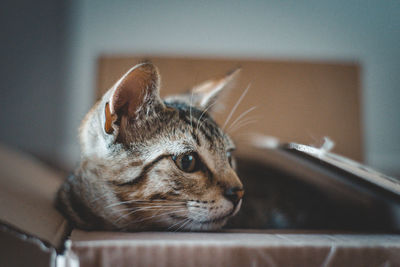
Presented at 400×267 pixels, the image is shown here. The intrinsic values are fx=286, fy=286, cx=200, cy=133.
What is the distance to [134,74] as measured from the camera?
51 cm

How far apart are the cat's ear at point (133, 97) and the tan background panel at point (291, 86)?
1.48 ft

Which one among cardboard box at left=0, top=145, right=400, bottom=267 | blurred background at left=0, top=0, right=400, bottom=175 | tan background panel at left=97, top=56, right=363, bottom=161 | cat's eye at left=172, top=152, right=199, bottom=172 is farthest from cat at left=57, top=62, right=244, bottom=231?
blurred background at left=0, top=0, right=400, bottom=175

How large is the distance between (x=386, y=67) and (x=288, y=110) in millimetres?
1459

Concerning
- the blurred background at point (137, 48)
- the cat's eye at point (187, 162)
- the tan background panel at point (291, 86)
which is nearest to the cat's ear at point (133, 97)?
the cat's eye at point (187, 162)

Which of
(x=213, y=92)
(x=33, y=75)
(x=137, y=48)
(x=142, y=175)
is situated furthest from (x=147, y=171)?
(x=33, y=75)

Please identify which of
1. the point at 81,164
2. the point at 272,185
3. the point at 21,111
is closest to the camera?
the point at 81,164

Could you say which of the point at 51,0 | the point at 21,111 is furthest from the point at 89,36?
the point at 21,111

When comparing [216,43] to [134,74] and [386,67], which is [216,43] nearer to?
[386,67]

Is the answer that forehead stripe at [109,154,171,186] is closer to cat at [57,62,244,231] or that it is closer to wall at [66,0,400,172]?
cat at [57,62,244,231]

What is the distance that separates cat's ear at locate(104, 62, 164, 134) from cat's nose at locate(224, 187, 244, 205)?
0.74ft

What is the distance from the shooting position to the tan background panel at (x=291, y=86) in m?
1.06

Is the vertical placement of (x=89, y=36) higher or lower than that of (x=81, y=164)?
higher

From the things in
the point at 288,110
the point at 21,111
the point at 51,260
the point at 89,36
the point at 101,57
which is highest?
the point at 89,36

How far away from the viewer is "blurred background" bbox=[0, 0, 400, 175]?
1.84 metres
